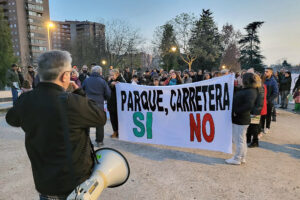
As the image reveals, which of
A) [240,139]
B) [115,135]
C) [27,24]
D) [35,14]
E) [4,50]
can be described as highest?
[35,14]

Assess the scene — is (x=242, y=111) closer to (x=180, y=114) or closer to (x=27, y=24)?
(x=180, y=114)

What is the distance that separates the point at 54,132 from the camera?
1275 millimetres

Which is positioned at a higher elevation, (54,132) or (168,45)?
(168,45)

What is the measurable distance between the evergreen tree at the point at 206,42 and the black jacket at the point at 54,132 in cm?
3754

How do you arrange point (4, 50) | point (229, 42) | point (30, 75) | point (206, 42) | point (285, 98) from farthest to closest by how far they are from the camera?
1. point (229, 42)
2. point (206, 42)
3. point (4, 50)
4. point (285, 98)
5. point (30, 75)

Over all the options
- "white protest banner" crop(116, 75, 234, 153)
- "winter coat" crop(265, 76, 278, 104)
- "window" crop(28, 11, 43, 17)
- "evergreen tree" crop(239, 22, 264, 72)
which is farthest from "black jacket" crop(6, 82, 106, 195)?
"window" crop(28, 11, 43, 17)

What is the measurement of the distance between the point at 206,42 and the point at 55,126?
131 feet

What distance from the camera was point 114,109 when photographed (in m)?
5.54

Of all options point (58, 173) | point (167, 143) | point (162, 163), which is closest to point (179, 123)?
point (167, 143)

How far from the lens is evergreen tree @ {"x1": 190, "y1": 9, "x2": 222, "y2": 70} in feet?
123

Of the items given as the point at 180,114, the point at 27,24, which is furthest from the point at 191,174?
the point at 27,24

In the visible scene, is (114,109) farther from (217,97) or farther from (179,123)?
(217,97)

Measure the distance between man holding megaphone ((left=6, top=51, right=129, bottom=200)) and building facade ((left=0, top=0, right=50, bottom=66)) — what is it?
71135mm

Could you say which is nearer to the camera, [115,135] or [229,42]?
[115,135]
